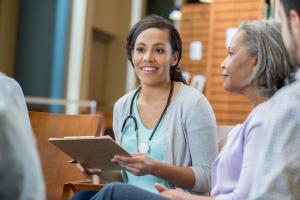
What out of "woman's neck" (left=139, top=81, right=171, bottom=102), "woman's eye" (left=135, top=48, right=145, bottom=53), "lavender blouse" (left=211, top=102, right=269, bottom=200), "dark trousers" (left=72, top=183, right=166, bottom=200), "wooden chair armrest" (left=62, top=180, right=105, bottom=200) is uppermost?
"woman's eye" (left=135, top=48, right=145, bottom=53)

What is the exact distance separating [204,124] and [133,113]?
1.12 ft

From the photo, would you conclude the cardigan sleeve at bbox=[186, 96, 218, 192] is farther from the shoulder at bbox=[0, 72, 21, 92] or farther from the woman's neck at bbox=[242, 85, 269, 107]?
the shoulder at bbox=[0, 72, 21, 92]

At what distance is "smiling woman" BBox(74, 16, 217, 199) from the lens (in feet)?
6.13

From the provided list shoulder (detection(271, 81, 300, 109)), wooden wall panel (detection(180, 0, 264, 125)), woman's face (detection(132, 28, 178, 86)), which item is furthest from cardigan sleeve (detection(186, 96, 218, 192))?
wooden wall panel (detection(180, 0, 264, 125))

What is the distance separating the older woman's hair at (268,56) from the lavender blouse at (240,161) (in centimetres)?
11

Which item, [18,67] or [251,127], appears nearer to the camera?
[251,127]

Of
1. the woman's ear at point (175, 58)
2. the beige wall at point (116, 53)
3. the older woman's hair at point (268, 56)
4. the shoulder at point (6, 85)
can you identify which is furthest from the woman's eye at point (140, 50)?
the beige wall at point (116, 53)

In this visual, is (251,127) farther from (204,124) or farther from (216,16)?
(216,16)

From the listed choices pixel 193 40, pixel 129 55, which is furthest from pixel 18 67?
pixel 129 55

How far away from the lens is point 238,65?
156cm

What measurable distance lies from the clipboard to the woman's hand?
0.07ft

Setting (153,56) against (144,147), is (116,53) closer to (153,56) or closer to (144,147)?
(153,56)

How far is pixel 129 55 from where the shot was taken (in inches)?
88.8

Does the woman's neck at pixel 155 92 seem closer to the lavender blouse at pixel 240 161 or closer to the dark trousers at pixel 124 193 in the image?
the lavender blouse at pixel 240 161
